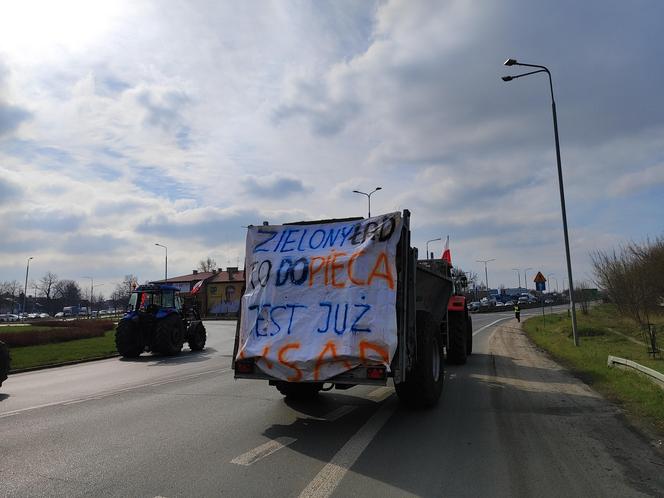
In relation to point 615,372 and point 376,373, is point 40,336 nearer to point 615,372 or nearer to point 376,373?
point 376,373

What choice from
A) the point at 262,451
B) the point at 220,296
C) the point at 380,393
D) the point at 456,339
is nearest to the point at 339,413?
the point at 380,393

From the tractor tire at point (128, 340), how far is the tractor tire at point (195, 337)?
9.14ft

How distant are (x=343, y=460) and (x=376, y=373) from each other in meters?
1.17

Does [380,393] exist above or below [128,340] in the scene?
below

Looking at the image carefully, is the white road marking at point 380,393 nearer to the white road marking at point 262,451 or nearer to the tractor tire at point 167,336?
the white road marking at point 262,451

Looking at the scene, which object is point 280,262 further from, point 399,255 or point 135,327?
point 135,327

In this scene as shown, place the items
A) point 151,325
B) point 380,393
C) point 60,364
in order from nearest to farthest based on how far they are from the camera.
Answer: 1. point 380,393
2. point 60,364
3. point 151,325

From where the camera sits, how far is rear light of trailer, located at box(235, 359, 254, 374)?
6814 mm

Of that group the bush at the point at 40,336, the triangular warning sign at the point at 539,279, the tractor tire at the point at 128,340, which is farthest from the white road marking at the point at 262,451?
the triangular warning sign at the point at 539,279

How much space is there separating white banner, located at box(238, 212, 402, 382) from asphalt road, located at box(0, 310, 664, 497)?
986 mm

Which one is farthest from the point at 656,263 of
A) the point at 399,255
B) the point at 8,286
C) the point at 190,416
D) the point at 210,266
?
the point at 8,286

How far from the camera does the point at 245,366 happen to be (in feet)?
22.4

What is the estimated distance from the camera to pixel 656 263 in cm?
2709

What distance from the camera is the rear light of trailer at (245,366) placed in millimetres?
6814
